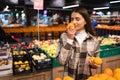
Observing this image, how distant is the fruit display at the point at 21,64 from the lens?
3.09m

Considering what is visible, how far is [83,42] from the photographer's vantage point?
5.79 feet

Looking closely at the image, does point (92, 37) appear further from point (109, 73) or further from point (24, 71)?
point (24, 71)

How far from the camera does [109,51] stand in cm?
436

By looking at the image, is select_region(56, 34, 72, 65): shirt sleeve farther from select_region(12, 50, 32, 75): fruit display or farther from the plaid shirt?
select_region(12, 50, 32, 75): fruit display

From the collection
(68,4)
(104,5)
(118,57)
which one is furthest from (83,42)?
(104,5)

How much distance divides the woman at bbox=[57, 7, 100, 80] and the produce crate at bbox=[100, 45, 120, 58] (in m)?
2.46

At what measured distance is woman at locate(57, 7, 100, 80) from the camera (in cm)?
167

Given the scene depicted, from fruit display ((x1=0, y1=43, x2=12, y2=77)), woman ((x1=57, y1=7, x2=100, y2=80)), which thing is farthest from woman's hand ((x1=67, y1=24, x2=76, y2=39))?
fruit display ((x1=0, y1=43, x2=12, y2=77))

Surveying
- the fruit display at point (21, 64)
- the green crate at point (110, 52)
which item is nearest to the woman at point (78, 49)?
the fruit display at point (21, 64)

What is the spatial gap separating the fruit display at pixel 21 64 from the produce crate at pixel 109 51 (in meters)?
1.74

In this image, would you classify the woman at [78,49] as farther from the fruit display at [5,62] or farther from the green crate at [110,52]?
the green crate at [110,52]

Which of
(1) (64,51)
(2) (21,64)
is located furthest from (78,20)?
(2) (21,64)

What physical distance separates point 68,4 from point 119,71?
23.5m

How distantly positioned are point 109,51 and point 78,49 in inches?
110
